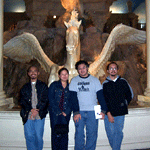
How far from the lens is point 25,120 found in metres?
2.81

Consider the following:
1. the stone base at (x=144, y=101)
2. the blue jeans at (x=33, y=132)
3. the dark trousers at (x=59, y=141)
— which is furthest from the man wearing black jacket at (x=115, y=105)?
the stone base at (x=144, y=101)

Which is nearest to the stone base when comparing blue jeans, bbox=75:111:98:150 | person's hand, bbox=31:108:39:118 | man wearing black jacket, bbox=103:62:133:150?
man wearing black jacket, bbox=103:62:133:150

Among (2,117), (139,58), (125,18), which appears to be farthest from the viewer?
(125,18)

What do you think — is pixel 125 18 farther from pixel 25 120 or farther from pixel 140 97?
pixel 25 120

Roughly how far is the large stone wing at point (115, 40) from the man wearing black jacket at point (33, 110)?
2217mm

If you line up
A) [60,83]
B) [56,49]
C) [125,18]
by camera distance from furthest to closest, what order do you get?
[125,18], [56,49], [60,83]

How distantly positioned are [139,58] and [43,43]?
509 cm

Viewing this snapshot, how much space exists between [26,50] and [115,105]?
3.83m

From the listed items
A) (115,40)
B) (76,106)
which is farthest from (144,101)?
(76,106)

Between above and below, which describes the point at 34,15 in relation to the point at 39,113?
above

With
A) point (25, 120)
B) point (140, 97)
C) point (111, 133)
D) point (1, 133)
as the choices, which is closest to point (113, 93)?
point (111, 133)

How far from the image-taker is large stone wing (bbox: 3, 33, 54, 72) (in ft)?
15.9

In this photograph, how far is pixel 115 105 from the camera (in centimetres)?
284

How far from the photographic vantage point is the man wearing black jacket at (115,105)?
2.84m
